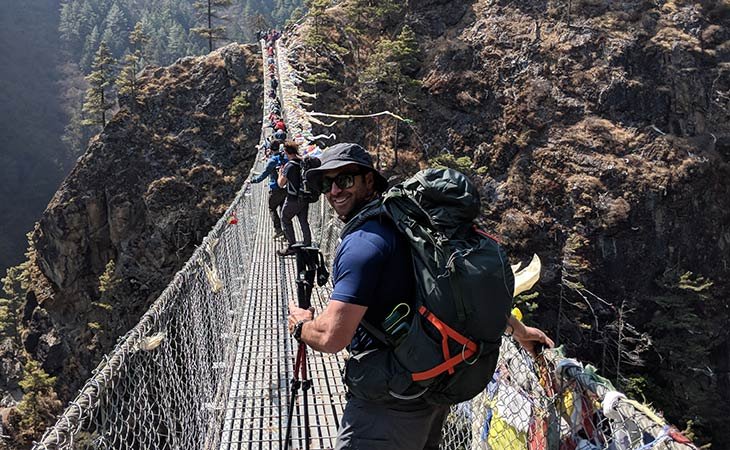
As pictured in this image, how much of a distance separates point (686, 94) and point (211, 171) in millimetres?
20822

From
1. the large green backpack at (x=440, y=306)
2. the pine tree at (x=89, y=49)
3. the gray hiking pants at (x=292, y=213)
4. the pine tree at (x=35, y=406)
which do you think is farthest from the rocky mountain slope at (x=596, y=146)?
the pine tree at (x=89, y=49)

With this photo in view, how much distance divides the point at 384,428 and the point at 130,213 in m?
24.7

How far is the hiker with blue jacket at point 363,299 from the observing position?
132 cm

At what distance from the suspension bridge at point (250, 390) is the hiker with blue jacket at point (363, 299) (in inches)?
19.8

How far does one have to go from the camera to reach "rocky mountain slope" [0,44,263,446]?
22.5m

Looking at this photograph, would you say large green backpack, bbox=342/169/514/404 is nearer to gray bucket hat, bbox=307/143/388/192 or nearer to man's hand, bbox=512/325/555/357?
gray bucket hat, bbox=307/143/388/192

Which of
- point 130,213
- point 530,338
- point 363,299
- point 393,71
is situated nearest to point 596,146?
point 393,71

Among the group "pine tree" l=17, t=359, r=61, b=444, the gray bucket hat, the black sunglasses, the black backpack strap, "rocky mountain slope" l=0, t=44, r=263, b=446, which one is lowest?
"pine tree" l=17, t=359, r=61, b=444

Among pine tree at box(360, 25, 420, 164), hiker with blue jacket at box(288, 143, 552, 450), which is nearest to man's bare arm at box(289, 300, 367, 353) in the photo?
hiker with blue jacket at box(288, 143, 552, 450)

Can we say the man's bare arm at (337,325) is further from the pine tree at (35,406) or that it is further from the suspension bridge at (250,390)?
the pine tree at (35,406)

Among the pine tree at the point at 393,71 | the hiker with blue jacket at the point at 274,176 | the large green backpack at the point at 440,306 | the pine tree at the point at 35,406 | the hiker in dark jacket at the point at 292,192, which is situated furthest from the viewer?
the pine tree at the point at 393,71

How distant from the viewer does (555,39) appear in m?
21.4

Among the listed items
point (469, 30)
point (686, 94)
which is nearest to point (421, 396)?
point (686, 94)

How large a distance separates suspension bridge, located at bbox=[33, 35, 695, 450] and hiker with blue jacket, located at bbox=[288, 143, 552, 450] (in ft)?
1.65
